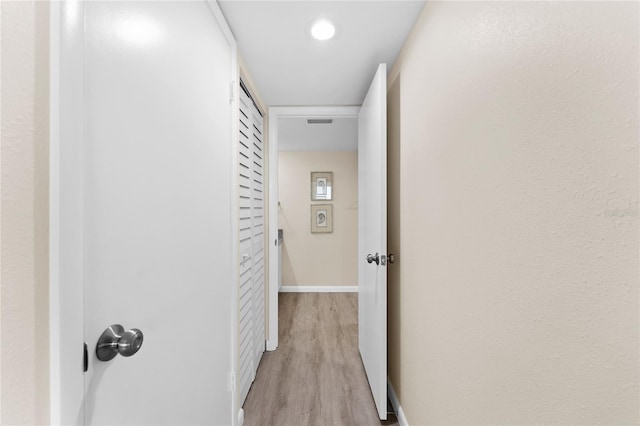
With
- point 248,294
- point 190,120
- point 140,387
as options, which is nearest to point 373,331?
point 248,294

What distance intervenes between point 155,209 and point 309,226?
3.81 meters

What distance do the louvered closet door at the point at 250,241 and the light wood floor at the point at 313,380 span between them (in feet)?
0.45

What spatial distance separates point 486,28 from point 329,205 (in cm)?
381

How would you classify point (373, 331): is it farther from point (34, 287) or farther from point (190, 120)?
point (34, 287)

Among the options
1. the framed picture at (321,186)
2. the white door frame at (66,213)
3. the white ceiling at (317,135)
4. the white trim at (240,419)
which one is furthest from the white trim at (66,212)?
the framed picture at (321,186)

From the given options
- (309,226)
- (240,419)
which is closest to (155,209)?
(240,419)

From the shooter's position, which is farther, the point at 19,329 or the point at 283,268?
the point at 283,268

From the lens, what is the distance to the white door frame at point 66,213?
521 mm

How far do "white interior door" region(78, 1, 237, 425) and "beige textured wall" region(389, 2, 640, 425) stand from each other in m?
0.94

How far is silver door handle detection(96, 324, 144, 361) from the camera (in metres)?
0.65

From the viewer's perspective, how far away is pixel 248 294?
6.45 feet

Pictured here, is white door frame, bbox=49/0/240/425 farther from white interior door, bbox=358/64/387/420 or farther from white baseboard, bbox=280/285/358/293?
white baseboard, bbox=280/285/358/293

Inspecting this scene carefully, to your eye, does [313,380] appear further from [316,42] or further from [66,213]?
[316,42]

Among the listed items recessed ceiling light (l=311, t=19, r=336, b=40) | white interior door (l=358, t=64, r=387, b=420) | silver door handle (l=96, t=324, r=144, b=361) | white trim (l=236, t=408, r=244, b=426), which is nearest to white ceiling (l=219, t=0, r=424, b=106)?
recessed ceiling light (l=311, t=19, r=336, b=40)
